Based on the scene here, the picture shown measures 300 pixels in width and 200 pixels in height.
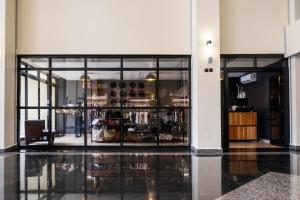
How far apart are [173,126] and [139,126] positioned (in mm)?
1054

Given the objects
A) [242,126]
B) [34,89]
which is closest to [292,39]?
[242,126]

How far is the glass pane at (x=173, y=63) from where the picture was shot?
837 cm

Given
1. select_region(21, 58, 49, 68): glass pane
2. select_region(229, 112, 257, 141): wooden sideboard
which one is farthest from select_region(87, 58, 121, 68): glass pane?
select_region(229, 112, 257, 141): wooden sideboard

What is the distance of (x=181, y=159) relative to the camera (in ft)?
22.2

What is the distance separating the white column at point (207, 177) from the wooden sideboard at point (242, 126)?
3557mm

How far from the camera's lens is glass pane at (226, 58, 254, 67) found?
8.14 m

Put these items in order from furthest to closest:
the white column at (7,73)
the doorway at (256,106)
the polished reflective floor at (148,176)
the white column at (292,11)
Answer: the doorway at (256,106) → the white column at (292,11) → the white column at (7,73) → the polished reflective floor at (148,176)

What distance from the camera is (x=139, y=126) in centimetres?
843

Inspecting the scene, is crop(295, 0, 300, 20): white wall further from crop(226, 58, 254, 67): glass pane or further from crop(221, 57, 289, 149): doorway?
crop(226, 58, 254, 67): glass pane

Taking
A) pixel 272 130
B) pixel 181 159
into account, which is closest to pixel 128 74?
pixel 181 159

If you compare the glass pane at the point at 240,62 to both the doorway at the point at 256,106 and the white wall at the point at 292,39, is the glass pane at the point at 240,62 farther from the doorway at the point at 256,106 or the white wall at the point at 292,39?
the white wall at the point at 292,39

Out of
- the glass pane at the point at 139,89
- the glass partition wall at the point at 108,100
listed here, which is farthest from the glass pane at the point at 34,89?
the glass pane at the point at 139,89

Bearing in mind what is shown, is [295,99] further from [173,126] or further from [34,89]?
[34,89]

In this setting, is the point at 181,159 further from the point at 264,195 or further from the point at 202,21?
the point at 202,21
